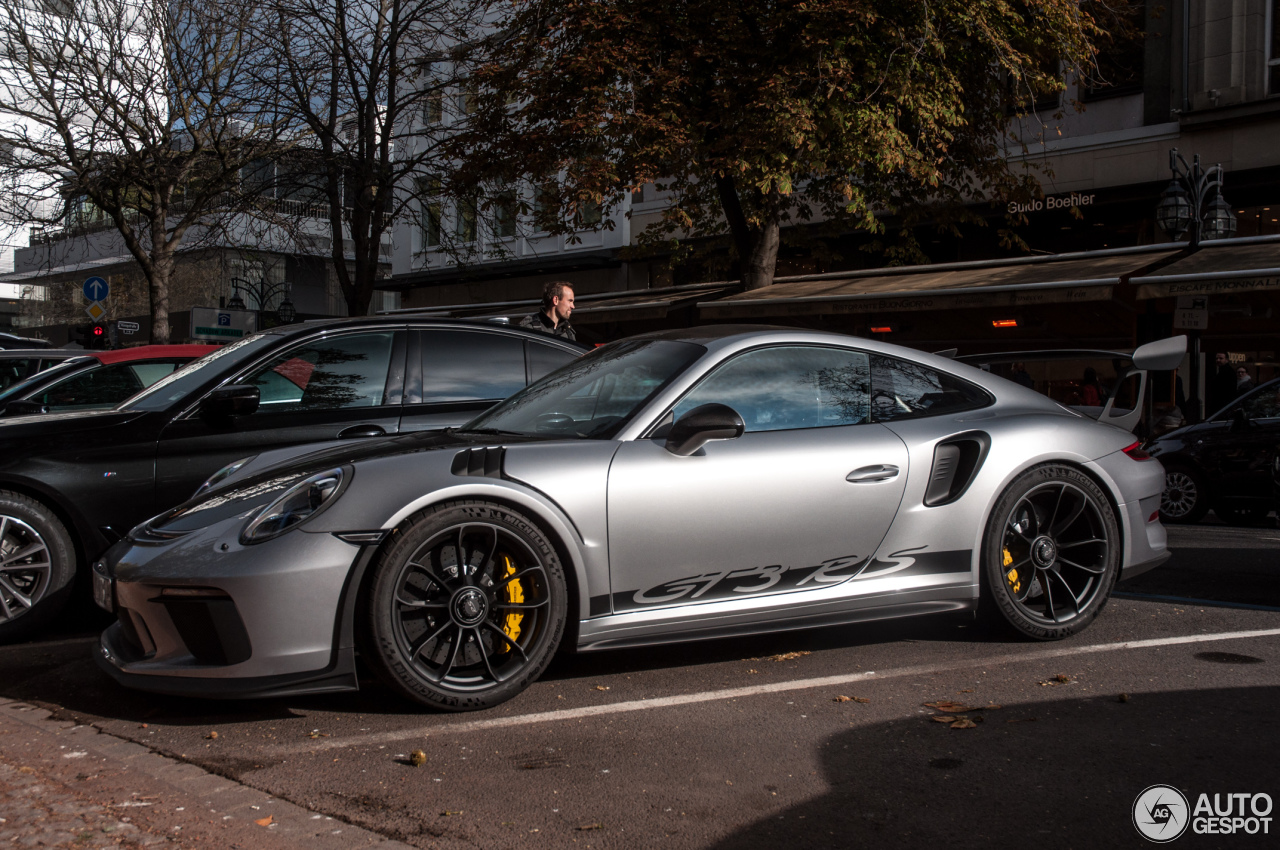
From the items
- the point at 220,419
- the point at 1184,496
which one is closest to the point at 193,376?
the point at 220,419

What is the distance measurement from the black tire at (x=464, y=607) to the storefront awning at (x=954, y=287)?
43.8 feet

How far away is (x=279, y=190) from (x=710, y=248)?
8.84m

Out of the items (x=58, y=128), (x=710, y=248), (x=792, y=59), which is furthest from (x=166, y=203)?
(x=792, y=59)

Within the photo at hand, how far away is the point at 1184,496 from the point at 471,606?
964 cm

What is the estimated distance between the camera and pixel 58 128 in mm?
22859

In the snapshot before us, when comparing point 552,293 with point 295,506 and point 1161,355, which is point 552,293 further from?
point 295,506

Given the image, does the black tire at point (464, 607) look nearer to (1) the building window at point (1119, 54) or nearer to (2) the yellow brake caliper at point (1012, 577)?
(2) the yellow brake caliper at point (1012, 577)

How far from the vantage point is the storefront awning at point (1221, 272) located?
1388cm

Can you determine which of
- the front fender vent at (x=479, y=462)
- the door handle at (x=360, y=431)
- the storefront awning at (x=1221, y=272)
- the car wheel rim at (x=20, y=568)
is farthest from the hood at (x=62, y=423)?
the storefront awning at (x=1221, y=272)

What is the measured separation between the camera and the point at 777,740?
3559 mm

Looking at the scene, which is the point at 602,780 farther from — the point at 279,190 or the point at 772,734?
the point at 279,190

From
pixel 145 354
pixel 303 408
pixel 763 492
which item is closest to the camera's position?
pixel 763 492

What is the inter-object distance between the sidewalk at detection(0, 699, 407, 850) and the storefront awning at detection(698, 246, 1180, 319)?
14.5 meters

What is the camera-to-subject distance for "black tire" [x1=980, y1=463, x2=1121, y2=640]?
4.71 m
